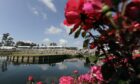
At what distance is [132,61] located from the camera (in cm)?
109

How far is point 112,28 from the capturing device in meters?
1.05

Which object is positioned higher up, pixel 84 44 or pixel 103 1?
pixel 103 1

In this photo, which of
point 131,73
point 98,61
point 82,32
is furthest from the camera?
point 98,61

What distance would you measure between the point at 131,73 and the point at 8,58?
2940 inches

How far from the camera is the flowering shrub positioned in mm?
954

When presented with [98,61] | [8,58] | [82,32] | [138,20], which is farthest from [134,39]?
[8,58]

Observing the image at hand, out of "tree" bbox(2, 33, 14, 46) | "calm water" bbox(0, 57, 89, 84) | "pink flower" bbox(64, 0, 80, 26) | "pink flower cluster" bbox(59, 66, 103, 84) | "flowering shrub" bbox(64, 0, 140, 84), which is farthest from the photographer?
"tree" bbox(2, 33, 14, 46)

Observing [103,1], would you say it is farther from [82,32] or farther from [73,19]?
[82,32]

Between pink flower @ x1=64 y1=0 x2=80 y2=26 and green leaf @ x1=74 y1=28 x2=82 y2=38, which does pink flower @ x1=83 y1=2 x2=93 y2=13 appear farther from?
green leaf @ x1=74 y1=28 x2=82 y2=38

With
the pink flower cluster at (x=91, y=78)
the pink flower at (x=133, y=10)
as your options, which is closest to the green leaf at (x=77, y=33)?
the pink flower at (x=133, y=10)

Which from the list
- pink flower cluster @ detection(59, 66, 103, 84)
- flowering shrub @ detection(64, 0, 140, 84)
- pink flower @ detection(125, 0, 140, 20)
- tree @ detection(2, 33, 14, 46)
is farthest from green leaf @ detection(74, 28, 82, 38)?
tree @ detection(2, 33, 14, 46)

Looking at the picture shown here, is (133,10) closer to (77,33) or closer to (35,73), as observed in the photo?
(77,33)

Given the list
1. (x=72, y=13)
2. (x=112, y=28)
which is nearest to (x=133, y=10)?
(x=112, y=28)

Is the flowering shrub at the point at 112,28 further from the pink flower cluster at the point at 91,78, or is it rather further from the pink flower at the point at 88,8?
the pink flower cluster at the point at 91,78
